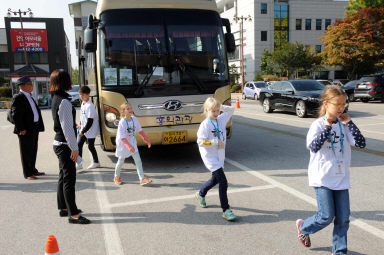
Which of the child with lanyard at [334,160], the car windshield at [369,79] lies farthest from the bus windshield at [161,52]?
the car windshield at [369,79]

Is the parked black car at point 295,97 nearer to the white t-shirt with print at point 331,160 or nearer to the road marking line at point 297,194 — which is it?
the road marking line at point 297,194

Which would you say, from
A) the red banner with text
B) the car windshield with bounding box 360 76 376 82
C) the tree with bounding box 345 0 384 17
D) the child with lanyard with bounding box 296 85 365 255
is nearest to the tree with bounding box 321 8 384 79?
the tree with bounding box 345 0 384 17

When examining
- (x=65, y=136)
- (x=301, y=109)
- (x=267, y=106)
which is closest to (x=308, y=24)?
(x=267, y=106)

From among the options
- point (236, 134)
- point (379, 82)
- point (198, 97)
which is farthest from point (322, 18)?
point (198, 97)

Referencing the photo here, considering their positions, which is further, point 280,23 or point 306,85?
point 280,23

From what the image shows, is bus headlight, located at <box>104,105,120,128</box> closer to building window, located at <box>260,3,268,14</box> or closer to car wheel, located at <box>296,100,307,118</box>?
car wheel, located at <box>296,100,307,118</box>

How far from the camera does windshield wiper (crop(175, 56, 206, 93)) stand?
627 centimetres

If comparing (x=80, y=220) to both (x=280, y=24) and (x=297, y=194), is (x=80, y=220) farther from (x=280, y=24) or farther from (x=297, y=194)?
(x=280, y=24)

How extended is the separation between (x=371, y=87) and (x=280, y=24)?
40266 mm

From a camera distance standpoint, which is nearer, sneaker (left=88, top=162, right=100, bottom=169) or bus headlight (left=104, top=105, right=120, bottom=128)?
bus headlight (left=104, top=105, right=120, bottom=128)

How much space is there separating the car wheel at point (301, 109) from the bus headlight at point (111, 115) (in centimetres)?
989

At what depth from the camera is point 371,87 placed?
19875 mm

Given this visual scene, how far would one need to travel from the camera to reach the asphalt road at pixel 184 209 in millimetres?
3297

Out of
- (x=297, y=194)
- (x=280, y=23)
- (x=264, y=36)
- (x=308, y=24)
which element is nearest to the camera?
(x=297, y=194)
